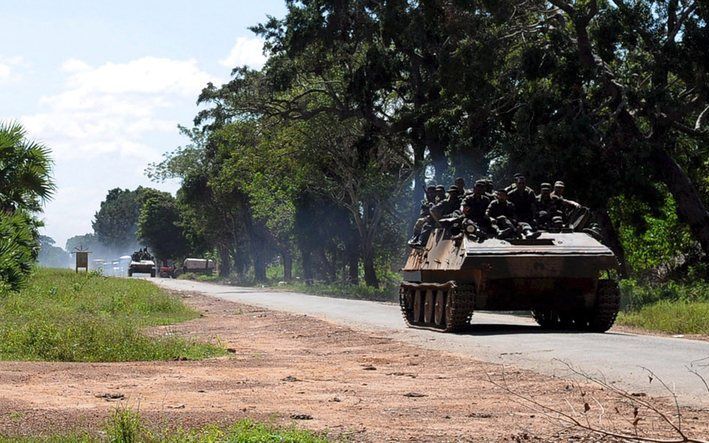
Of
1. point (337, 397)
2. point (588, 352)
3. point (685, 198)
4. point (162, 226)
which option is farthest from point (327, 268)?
point (337, 397)

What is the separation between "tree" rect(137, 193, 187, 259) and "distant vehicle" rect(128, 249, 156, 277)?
57.5 feet

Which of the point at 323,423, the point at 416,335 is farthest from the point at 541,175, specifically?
the point at 323,423

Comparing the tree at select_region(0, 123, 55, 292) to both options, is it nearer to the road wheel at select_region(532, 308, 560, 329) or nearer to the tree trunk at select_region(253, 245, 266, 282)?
the road wheel at select_region(532, 308, 560, 329)

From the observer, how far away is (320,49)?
38219 mm

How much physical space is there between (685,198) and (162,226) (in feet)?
279

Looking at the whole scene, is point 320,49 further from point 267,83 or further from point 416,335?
point 416,335

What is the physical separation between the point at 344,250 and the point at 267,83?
22.7 metres

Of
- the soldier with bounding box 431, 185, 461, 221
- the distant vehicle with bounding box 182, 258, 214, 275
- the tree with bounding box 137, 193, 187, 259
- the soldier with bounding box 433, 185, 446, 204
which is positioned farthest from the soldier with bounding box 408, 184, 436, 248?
the tree with bounding box 137, 193, 187, 259

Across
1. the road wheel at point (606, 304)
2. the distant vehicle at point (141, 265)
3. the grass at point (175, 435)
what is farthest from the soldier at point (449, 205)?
the distant vehicle at point (141, 265)

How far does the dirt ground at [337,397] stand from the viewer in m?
8.12

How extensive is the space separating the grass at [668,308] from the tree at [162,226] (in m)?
83.3

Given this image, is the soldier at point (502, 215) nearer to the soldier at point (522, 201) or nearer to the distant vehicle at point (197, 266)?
the soldier at point (522, 201)

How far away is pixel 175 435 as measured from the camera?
7324 mm

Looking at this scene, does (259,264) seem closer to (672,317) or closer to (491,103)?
(491,103)
